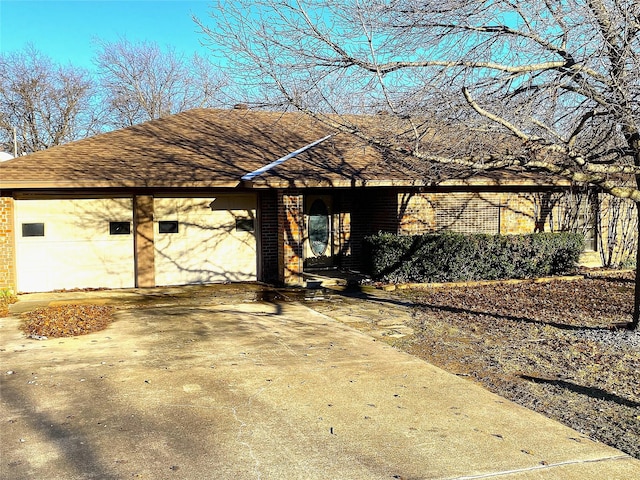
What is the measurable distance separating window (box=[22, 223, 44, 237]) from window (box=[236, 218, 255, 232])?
14.1ft

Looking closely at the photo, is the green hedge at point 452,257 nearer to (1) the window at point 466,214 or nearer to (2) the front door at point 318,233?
(1) the window at point 466,214

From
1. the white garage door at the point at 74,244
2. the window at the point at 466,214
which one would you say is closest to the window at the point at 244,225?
the white garage door at the point at 74,244

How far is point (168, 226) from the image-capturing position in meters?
13.7

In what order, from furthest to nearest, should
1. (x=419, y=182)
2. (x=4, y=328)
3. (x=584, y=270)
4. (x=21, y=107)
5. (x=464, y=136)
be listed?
(x=21, y=107) → (x=584, y=270) → (x=419, y=182) → (x=4, y=328) → (x=464, y=136)

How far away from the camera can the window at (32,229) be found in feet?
41.5

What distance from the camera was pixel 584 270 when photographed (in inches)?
626

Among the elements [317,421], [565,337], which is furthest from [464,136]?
[317,421]

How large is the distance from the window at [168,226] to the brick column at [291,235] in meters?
2.42

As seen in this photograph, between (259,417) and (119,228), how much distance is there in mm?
9129

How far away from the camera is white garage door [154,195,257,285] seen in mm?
13711

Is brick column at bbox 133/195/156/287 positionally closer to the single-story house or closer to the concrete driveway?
the single-story house

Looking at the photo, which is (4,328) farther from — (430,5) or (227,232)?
(430,5)

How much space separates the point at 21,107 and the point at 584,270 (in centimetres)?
3257

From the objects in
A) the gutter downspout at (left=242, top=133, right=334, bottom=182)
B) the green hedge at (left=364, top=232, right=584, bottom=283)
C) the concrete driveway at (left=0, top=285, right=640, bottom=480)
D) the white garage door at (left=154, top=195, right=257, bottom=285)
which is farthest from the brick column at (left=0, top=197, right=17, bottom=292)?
the green hedge at (left=364, top=232, right=584, bottom=283)
